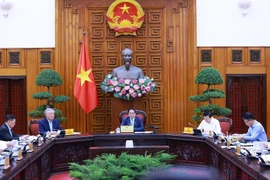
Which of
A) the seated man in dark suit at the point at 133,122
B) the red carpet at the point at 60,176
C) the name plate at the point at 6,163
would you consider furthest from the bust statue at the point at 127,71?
the name plate at the point at 6,163

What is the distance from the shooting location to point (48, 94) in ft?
25.4

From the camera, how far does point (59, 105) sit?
856 cm

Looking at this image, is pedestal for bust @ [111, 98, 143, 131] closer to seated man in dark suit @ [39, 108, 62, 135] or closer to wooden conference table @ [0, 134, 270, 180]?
wooden conference table @ [0, 134, 270, 180]

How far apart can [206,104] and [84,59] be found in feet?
8.82

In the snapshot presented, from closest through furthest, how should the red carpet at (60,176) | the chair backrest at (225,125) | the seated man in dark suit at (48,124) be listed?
the red carpet at (60,176)
the seated man in dark suit at (48,124)
the chair backrest at (225,125)

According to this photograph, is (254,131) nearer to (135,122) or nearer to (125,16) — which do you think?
(135,122)

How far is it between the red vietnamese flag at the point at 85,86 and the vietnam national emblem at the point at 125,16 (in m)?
0.84

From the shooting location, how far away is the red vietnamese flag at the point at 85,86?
8055 millimetres

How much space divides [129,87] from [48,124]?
77.8 inches

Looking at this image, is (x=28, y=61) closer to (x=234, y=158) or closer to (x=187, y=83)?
(x=187, y=83)

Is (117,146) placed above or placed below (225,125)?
below

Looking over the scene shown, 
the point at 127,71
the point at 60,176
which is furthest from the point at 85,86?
the point at 60,176

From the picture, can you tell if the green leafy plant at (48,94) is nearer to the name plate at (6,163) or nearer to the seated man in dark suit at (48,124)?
the seated man in dark suit at (48,124)

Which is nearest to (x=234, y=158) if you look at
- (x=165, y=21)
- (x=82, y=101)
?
(x=82, y=101)
